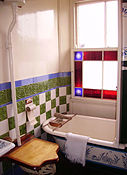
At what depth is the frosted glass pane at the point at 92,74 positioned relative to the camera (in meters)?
3.26

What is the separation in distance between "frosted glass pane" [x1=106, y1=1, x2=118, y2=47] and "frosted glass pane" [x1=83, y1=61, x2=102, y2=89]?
0.39 metres

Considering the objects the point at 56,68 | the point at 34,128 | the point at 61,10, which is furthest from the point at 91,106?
the point at 61,10

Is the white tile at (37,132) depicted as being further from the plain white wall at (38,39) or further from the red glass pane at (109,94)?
the red glass pane at (109,94)

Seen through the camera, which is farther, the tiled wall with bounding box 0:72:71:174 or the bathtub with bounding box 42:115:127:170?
the bathtub with bounding box 42:115:127:170

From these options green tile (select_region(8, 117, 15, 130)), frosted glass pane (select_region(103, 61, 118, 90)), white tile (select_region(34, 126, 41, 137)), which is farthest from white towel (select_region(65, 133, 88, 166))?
frosted glass pane (select_region(103, 61, 118, 90))

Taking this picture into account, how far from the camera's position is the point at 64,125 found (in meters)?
3.08

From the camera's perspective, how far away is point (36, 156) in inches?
75.8

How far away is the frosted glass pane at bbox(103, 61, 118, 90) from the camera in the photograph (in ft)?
10.3

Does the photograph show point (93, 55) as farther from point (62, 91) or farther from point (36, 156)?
point (36, 156)

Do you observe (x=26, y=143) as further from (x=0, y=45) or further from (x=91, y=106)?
(x=91, y=106)

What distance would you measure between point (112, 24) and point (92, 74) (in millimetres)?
864

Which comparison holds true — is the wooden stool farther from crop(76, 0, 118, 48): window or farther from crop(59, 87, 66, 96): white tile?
crop(76, 0, 118, 48): window

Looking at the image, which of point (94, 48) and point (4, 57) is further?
point (94, 48)

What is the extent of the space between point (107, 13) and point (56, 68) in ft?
3.92
